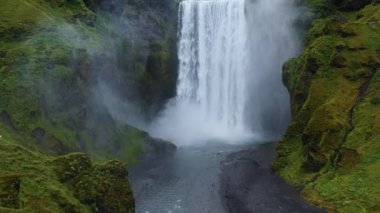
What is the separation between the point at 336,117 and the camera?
52.1 metres

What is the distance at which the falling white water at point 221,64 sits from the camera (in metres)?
80.4

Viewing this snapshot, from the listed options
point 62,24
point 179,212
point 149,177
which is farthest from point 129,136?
point 179,212

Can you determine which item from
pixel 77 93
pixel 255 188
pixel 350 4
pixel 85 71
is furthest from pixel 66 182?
pixel 350 4

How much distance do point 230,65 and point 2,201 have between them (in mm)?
61286

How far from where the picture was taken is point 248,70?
269 feet

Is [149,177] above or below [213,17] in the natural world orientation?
below

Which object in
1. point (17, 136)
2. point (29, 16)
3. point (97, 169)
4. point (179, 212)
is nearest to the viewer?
point (97, 169)

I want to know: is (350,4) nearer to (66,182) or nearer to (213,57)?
(213,57)

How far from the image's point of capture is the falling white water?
80438 mm

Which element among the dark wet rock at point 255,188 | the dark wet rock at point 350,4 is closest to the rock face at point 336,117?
the dark wet rock at point 255,188

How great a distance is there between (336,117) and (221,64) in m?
33.8

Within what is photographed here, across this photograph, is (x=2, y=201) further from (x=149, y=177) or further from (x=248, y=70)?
(x=248, y=70)

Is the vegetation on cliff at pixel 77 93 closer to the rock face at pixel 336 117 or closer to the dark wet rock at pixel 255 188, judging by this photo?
the dark wet rock at pixel 255 188

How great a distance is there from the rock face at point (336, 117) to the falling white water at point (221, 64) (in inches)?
627
